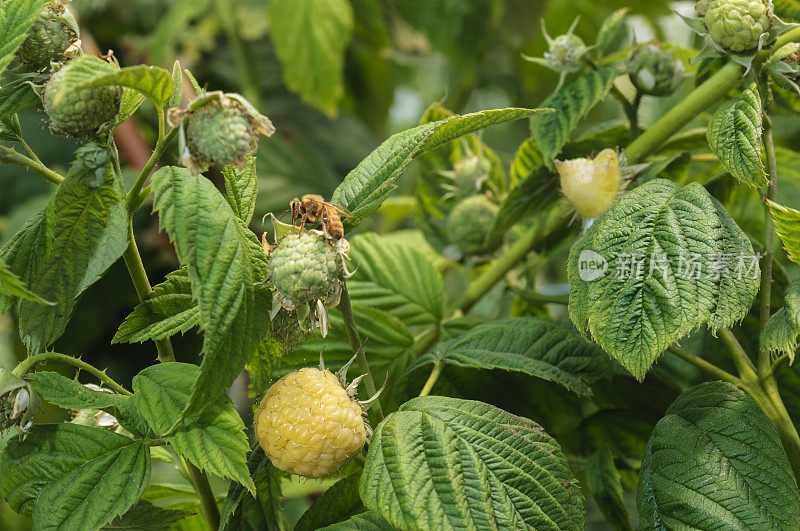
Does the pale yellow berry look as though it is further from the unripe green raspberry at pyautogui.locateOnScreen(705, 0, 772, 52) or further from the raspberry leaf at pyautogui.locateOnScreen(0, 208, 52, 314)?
the raspberry leaf at pyautogui.locateOnScreen(0, 208, 52, 314)

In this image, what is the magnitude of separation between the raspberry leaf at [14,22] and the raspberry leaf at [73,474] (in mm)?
166

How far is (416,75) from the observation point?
4.71 feet

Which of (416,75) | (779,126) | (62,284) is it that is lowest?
(416,75)

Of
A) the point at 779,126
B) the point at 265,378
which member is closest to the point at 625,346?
the point at 265,378

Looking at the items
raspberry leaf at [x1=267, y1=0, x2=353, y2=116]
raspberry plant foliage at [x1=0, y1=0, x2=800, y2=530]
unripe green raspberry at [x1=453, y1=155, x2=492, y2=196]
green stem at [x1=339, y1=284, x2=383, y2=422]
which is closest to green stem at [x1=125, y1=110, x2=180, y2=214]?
raspberry plant foliage at [x1=0, y1=0, x2=800, y2=530]

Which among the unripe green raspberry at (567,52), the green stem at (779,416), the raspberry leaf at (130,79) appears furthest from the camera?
the unripe green raspberry at (567,52)

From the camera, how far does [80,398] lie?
0.33 metres

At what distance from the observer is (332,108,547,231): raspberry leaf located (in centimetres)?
34

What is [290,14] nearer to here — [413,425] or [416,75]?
[416,75]

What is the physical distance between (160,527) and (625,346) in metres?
0.25

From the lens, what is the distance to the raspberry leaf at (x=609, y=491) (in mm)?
399

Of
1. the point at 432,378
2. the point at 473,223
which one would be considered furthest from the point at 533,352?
the point at 473,223

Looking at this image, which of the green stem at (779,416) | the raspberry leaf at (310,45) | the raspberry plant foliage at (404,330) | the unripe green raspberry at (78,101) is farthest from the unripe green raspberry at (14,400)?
the raspberry leaf at (310,45)

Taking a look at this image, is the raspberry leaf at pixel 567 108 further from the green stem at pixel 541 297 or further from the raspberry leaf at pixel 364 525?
the raspberry leaf at pixel 364 525
